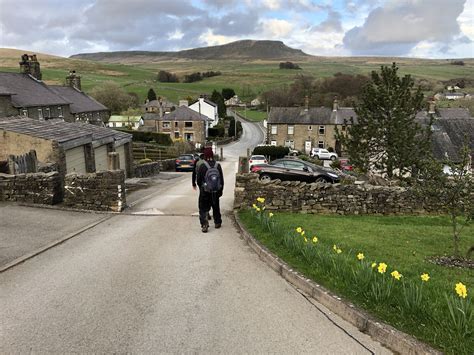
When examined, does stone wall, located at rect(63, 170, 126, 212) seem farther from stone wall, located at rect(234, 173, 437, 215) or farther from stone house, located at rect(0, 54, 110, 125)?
stone house, located at rect(0, 54, 110, 125)

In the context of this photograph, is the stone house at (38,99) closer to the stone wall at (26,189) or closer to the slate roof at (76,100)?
the slate roof at (76,100)

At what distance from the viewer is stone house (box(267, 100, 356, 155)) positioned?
241ft

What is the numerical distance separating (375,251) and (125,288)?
4867 mm

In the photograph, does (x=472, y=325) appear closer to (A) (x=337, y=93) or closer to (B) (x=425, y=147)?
(B) (x=425, y=147)

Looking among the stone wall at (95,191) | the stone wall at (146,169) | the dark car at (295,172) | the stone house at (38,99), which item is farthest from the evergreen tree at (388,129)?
the stone house at (38,99)

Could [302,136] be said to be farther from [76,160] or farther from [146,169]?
[76,160]

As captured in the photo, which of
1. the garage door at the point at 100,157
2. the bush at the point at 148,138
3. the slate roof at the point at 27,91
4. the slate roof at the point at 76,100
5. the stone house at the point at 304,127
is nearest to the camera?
the garage door at the point at 100,157

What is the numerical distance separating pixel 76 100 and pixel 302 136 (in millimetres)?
37384

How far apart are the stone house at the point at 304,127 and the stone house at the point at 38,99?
2965 centimetres

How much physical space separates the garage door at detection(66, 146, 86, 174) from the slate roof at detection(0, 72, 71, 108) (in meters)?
32.3

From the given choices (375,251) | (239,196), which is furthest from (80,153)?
(375,251)

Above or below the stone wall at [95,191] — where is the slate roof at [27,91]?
above

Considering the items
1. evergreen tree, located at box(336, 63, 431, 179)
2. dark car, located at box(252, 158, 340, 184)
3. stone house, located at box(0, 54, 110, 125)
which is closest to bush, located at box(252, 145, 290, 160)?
stone house, located at box(0, 54, 110, 125)

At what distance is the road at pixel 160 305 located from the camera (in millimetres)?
5117
